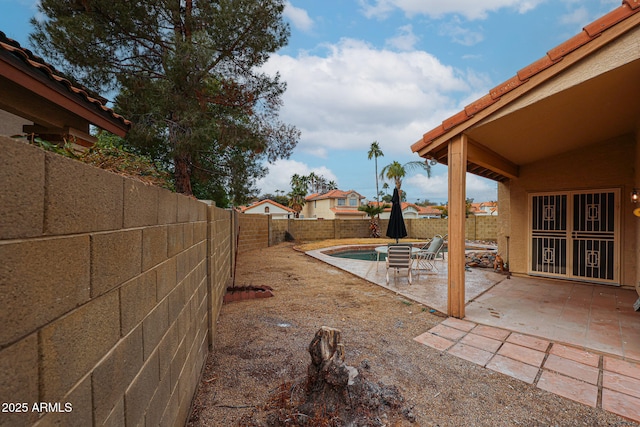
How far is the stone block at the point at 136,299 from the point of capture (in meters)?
1.22

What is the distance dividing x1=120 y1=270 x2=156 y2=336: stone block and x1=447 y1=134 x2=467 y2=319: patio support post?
4.26 metres

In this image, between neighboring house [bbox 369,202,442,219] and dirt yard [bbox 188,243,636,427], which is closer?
dirt yard [bbox 188,243,636,427]

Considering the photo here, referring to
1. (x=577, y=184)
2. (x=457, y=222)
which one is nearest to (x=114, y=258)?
(x=457, y=222)

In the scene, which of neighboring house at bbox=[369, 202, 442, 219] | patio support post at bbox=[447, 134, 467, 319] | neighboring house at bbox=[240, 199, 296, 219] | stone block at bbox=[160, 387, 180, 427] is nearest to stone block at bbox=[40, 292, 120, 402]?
stone block at bbox=[160, 387, 180, 427]

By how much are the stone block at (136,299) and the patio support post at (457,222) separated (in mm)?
4258

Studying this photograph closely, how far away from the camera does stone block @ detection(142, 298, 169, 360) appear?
1472 millimetres

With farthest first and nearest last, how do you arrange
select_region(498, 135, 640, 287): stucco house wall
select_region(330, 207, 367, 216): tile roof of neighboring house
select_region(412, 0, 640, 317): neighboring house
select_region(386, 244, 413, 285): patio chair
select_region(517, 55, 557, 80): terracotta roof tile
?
select_region(330, 207, 367, 216): tile roof of neighboring house → select_region(386, 244, 413, 285): patio chair → select_region(498, 135, 640, 287): stucco house wall → select_region(517, 55, 557, 80): terracotta roof tile → select_region(412, 0, 640, 317): neighboring house

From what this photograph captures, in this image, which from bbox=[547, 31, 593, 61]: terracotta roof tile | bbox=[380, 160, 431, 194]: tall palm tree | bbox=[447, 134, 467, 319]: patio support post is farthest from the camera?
bbox=[380, 160, 431, 194]: tall palm tree

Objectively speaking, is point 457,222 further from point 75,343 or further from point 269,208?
point 269,208

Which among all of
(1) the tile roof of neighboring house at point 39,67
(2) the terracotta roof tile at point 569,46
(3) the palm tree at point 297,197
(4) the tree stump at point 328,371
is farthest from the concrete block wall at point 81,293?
(3) the palm tree at point 297,197

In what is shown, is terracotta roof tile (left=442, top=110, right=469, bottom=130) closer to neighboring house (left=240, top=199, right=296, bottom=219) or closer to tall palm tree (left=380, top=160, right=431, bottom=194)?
tall palm tree (left=380, top=160, right=431, bottom=194)

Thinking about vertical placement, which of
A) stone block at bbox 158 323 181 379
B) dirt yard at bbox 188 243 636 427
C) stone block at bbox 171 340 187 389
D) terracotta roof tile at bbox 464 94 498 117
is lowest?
dirt yard at bbox 188 243 636 427

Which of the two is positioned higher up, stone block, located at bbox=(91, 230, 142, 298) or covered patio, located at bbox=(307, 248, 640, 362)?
stone block, located at bbox=(91, 230, 142, 298)

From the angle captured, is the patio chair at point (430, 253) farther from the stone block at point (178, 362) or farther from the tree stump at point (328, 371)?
the stone block at point (178, 362)
